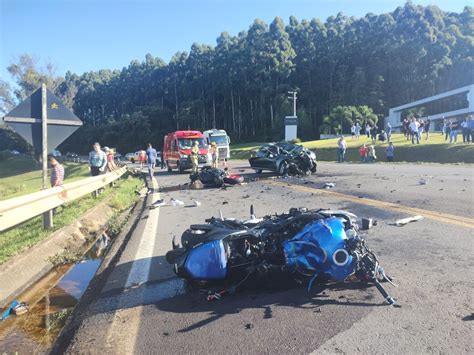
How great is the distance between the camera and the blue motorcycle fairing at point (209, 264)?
13.4 feet

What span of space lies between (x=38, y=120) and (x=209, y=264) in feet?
16.3

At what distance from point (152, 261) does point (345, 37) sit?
87.0 m

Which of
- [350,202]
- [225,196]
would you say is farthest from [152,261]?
[225,196]

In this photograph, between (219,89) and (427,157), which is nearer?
(427,157)

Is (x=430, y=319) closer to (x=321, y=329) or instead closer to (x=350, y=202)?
(x=321, y=329)

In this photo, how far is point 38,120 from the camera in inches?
293

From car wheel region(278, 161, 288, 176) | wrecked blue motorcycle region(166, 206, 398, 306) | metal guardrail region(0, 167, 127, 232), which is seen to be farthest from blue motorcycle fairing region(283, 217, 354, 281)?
car wheel region(278, 161, 288, 176)

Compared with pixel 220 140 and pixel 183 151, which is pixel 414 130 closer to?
pixel 220 140

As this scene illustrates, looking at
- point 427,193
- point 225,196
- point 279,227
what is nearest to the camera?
point 279,227

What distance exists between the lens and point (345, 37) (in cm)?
8456

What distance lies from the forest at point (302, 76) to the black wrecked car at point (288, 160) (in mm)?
42992

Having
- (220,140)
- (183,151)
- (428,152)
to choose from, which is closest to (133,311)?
(183,151)

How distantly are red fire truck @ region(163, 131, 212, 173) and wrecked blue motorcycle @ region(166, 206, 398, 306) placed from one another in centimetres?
1949

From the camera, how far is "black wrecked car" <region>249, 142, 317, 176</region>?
18.0m
